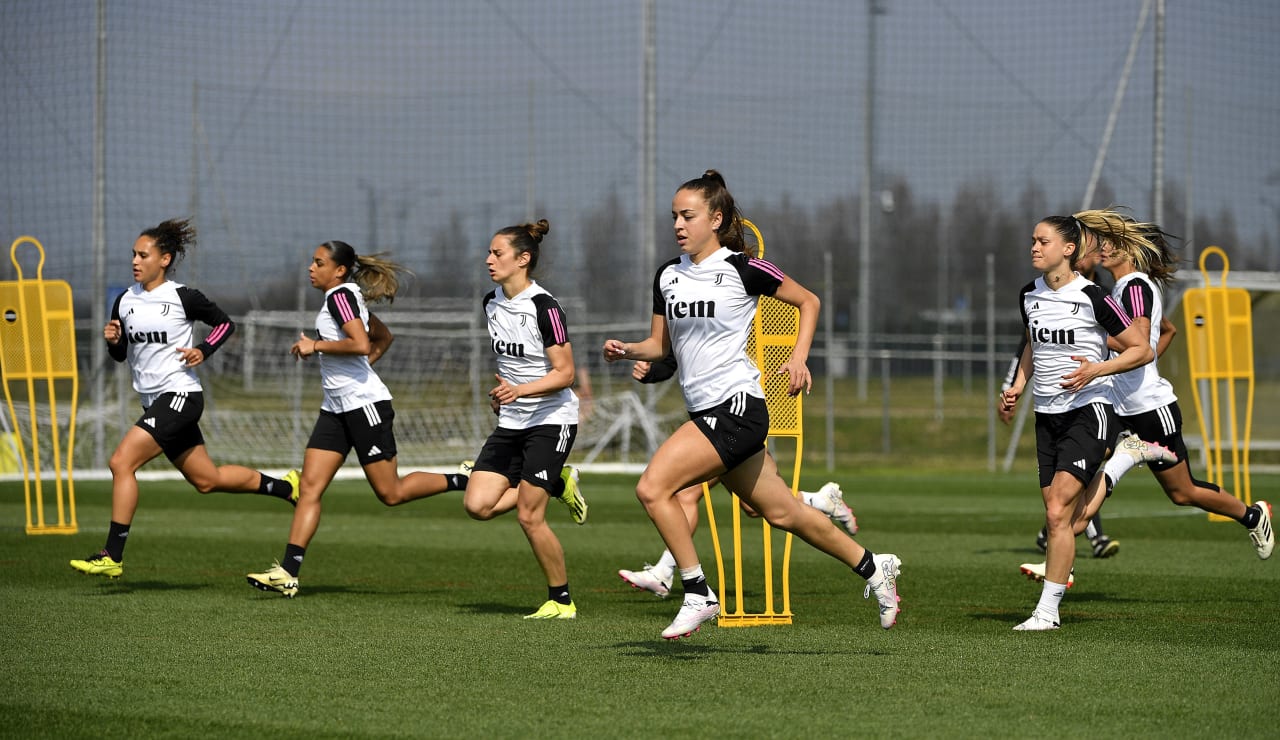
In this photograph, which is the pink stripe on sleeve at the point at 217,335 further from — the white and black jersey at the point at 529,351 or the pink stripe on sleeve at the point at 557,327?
the pink stripe on sleeve at the point at 557,327

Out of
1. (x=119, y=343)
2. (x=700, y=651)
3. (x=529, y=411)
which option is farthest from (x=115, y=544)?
(x=700, y=651)

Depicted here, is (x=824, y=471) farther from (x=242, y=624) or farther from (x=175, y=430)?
(x=242, y=624)

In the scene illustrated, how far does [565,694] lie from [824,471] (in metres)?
18.8

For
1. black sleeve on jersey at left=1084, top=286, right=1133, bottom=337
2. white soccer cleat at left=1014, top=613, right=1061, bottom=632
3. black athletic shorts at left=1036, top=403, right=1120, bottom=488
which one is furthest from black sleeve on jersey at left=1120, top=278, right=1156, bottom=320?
A: white soccer cleat at left=1014, top=613, right=1061, bottom=632

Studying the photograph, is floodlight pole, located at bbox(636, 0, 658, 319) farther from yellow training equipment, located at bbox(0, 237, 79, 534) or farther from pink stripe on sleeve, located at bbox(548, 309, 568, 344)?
pink stripe on sleeve, located at bbox(548, 309, 568, 344)

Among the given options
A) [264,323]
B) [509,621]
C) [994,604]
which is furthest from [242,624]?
[264,323]

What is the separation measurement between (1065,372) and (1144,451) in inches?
76.9

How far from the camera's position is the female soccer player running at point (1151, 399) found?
28.3 feet

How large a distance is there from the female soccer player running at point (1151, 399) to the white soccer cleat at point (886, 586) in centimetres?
239

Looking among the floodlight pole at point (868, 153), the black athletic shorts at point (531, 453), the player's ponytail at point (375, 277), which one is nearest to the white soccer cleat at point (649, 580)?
the black athletic shorts at point (531, 453)

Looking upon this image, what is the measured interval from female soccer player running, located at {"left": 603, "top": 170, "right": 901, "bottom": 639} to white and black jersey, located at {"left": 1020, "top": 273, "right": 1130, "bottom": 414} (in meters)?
1.64

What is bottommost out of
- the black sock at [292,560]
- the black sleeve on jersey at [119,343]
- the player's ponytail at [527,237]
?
the black sock at [292,560]

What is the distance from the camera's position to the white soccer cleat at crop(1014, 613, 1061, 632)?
7.55 metres

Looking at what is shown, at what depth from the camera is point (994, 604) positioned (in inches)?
344
